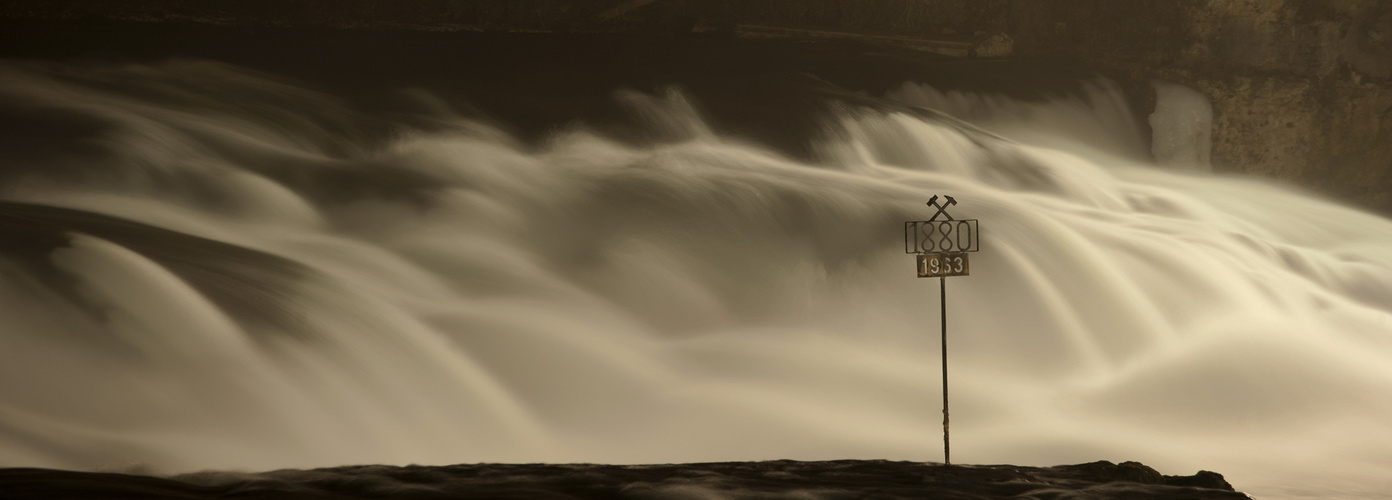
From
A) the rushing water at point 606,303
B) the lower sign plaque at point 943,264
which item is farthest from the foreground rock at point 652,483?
the lower sign plaque at point 943,264

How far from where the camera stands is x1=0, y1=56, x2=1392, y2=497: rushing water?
5.48 m

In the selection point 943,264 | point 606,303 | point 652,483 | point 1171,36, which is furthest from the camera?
point 1171,36

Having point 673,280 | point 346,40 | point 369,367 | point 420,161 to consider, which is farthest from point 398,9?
point 369,367

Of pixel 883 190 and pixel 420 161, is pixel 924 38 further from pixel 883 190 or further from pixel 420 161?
pixel 420 161

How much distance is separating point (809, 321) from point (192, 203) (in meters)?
4.27

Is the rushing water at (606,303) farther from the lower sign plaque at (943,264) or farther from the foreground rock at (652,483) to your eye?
the lower sign plaque at (943,264)

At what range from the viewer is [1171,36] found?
1380 cm

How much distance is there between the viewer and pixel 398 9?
503 inches

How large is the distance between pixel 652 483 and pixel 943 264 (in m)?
1.97

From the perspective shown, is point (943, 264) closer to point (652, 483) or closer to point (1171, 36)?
point (652, 483)

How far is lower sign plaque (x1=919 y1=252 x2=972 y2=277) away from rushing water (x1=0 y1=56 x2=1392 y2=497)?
4.35 feet

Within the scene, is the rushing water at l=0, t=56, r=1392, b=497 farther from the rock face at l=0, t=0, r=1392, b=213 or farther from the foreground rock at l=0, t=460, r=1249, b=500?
the rock face at l=0, t=0, r=1392, b=213

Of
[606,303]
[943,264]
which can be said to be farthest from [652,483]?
[606,303]

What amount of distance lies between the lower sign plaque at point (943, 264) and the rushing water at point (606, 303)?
1325 mm
